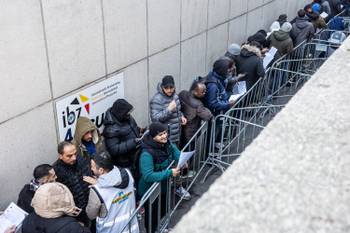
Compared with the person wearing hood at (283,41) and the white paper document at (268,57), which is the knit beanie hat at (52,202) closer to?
the white paper document at (268,57)

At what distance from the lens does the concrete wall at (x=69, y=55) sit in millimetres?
4582

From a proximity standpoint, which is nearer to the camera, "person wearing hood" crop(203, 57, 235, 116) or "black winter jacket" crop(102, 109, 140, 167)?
"black winter jacket" crop(102, 109, 140, 167)

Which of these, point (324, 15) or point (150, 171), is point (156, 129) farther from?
point (324, 15)

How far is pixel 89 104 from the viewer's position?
571cm

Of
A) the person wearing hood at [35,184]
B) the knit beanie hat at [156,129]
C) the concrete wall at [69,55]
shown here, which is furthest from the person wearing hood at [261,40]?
the person wearing hood at [35,184]

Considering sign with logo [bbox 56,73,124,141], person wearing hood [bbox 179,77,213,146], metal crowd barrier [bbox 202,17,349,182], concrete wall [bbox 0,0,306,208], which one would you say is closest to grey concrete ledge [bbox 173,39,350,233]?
concrete wall [bbox 0,0,306,208]

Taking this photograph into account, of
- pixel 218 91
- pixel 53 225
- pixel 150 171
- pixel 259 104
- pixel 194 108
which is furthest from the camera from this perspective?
pixel 259 104

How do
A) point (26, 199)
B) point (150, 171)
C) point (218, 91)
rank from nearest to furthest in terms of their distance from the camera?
point (26, 199) < point (150, 171) < point (218, 91)

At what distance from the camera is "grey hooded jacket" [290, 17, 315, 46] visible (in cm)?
957

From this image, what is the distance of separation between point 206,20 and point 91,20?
3.41 meters

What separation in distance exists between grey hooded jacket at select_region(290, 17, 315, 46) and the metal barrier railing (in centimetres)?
18

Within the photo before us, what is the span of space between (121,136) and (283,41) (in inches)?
194

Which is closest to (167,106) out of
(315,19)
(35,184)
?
(35,184)

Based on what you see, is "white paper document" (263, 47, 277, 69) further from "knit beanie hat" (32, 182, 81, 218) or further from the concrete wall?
"knit beanie hat" (32, 182, 81, 218)
